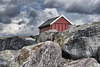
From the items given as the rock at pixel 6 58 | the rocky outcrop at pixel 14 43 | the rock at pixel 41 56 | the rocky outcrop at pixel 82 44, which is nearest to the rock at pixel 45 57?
the rock at pixel 41 56

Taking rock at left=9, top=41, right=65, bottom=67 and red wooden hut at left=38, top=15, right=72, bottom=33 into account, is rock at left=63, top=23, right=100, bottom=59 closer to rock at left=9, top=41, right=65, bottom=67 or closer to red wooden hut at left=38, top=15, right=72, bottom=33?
rock at left=9, top=41, right=65, bottom=67

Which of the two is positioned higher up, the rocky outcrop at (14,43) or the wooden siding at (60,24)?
the wooden siding at (60,24)

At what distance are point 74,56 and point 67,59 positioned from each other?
451mm

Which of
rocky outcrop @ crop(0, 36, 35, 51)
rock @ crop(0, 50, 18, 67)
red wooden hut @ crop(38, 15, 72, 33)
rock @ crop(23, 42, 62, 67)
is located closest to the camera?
rock @ crop(23, 42, 62, 67)

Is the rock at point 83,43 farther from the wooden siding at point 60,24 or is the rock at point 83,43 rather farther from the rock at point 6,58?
the wooden siding at point 60,24

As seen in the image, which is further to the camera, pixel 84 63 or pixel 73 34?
pixel 73 34

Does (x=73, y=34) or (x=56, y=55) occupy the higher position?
(x=73, y=34)

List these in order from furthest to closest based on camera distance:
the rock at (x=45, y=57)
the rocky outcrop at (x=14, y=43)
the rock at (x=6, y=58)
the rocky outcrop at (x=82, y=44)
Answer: the rocky outcrop at (x=14, y=43), the rock at (x=6, y=58), the rocky outcrop at (x=82, y=44), the rock at (x=45, y=57)

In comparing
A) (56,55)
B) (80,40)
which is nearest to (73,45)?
(80,40)

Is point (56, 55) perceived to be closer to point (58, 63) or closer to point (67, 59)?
point (58, 63)

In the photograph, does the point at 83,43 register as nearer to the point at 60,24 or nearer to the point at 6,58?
the point at 6,58

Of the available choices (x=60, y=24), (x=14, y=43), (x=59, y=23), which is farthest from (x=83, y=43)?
(x=60, y=24)

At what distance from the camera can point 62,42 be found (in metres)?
8.78

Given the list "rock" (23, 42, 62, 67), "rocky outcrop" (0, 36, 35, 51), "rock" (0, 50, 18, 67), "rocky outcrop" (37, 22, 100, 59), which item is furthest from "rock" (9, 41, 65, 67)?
"rocky outcrop" (0, 36, 35, 51)
